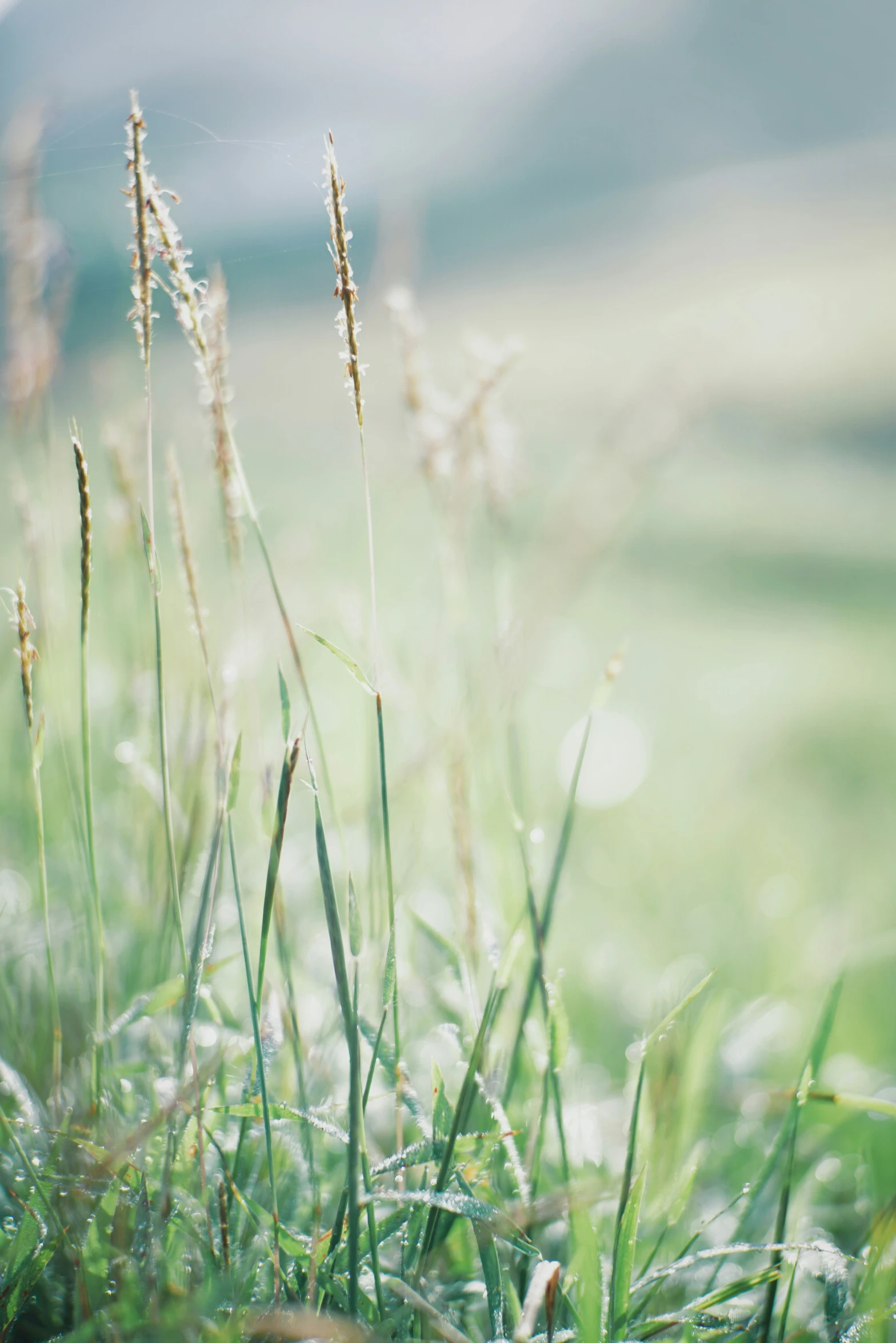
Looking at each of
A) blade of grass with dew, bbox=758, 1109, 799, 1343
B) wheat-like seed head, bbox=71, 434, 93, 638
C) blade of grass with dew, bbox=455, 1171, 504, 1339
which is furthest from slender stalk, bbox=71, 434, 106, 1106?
blade of grass with dew, bbox=758, 1109, 799, 1343

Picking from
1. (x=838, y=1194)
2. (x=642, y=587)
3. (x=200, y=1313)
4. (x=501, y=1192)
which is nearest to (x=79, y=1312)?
(x=200, y=1313)

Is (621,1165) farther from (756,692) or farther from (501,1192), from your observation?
(756,692)

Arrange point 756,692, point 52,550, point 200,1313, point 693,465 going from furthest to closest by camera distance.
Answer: point 693,465 < point 756,692 < point 52,550 < point 200,1313

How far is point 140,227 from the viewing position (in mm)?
349

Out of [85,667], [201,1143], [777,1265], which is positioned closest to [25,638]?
[85,667]

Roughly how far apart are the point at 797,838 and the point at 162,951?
1203 mm

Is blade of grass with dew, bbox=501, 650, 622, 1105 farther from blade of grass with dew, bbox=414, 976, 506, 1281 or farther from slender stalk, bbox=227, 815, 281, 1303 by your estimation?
slender stalk, bbox=227, 815, 281, 1303

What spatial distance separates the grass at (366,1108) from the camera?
1.26 ft

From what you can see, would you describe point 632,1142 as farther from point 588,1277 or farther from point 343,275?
point 343,275

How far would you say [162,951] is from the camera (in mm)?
626

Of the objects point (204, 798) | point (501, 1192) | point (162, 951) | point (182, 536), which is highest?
point (182, 536)

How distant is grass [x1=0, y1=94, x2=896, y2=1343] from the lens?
384 millimetres

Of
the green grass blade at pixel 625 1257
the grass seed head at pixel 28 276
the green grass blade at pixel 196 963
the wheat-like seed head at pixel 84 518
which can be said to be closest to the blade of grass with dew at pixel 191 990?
the green grass blade at pixel 196 963

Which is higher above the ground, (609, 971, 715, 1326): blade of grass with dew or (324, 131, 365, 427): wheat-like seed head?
Answer: (324, 131, 365, 427): wheat-like seed head
